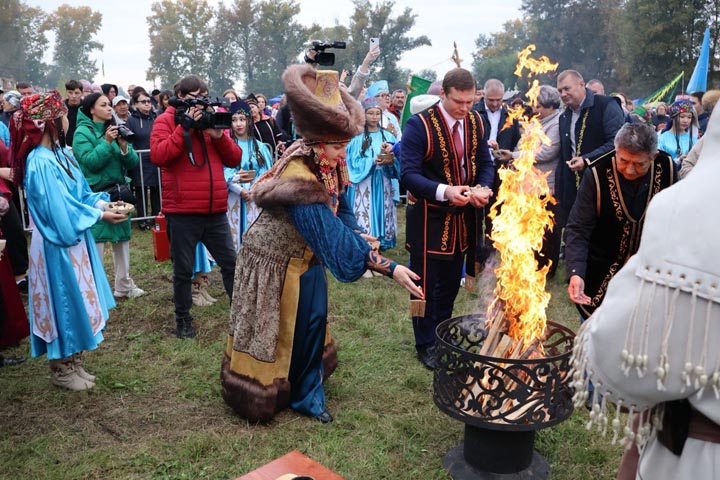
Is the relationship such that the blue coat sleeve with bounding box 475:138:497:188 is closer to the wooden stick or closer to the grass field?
the wooden stick

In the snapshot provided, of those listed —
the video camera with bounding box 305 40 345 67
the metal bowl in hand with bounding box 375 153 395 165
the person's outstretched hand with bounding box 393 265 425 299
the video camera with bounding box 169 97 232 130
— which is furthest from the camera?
the metal bowl in hand with bounding box 375 153 395 165

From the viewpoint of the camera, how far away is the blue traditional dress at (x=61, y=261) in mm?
4039

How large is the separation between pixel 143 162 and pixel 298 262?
7497 mm

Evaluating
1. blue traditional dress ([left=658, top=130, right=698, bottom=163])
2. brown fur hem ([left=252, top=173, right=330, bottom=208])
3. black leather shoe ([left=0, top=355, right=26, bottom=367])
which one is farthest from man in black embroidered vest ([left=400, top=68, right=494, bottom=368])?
blue traditional dress ([left=658, top=130, right=698, bottom=163])

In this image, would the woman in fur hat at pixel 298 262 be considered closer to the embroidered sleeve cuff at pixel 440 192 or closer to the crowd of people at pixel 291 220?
the crowd of people at pixel 291 220

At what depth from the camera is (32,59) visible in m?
59.2

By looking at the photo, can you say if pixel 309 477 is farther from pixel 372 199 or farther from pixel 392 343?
pixel 372 199

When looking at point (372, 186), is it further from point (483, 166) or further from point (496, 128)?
point (483, 166)

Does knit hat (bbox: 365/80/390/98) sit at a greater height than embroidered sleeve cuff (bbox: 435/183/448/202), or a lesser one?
greater

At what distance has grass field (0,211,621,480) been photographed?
142 inches

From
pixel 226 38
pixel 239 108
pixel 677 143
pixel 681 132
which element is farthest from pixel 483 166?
pixel 226 38

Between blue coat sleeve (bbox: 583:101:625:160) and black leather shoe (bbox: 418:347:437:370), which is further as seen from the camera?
blue coat sleeve (bbox: 583:101:625:160)

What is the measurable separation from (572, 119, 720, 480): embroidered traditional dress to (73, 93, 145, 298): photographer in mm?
4905

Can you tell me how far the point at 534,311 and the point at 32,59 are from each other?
67.9 metres
